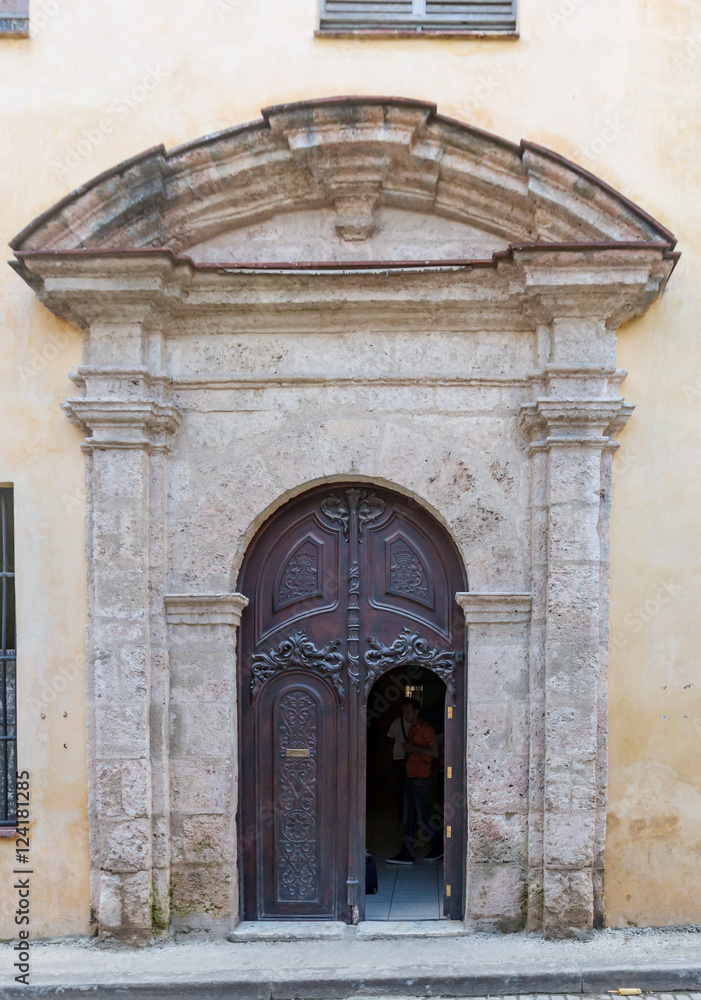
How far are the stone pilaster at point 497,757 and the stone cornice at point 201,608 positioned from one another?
4.17ft

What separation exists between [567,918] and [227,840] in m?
1.87

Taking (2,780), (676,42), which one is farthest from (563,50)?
(2,780)

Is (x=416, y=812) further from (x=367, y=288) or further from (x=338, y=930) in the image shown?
(x=367, y=288)

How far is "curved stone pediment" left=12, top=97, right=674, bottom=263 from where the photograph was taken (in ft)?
15.0

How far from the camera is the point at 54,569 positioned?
4.84 meters

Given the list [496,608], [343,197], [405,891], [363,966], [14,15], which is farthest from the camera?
[405,891]

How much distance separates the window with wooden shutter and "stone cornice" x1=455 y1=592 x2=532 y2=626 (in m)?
3.22

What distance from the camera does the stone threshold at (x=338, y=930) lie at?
4.72m

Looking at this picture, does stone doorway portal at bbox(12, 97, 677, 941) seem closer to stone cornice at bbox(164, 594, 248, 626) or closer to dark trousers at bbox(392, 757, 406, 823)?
stone cornice at bbox(164, 594, 248, 626)

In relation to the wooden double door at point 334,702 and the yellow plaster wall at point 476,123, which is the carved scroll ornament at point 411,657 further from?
the yellow plaster wall at point 476,123

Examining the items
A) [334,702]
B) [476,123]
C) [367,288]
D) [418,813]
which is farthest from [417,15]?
[418,813]

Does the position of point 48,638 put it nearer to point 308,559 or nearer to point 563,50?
point 308,559

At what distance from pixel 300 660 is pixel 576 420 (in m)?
2.03

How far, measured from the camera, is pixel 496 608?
4.73m
